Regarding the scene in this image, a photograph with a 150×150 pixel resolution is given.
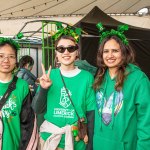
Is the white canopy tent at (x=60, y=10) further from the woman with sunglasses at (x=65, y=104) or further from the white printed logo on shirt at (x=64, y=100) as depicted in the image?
the white printed logo on shirt at (x=64, y=100)

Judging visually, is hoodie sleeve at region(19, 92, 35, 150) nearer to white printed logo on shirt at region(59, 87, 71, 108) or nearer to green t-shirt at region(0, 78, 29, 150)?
green t-shirt at region(0, 78, 29, 150)

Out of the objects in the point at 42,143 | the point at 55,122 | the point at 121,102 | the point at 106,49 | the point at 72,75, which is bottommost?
the point at 42,143

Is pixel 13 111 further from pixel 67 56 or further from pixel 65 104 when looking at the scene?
pixel 67 56

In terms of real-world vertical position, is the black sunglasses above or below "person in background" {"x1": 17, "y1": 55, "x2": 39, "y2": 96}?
above

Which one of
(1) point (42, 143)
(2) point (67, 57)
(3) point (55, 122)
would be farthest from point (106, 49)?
(1) point (42, 143)

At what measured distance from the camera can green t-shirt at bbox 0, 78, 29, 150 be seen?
2.47m

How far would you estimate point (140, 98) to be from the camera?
235 cm

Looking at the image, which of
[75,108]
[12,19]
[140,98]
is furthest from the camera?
[12,19]

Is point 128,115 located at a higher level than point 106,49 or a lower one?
lower

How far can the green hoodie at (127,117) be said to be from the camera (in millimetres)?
2340

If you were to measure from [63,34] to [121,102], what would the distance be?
2.58 feet

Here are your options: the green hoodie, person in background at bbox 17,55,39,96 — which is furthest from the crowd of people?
person in background at bbox 17,55,39,96

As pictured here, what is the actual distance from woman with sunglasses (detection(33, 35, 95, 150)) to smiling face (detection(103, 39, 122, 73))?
21 cm

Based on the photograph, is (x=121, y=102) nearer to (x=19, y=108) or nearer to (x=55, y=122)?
(x=55, y=122)
